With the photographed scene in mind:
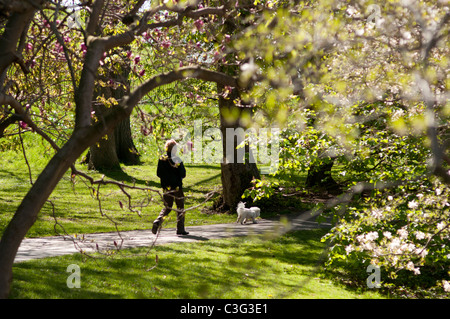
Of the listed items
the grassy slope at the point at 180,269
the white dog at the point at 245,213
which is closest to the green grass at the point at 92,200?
the grassy slope at the point at 180,269

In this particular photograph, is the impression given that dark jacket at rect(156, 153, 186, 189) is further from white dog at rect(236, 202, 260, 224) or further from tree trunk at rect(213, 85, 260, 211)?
tree trunk at rect(213, 85, 260, 211)

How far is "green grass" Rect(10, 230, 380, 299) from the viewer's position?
7.96m

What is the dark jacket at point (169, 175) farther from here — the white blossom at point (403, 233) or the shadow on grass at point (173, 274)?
the white blossom at point (403, 233)

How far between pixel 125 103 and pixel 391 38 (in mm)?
3114

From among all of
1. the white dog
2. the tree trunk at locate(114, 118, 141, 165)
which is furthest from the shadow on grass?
the tree trunk at locate(114, 118, 141, 165)

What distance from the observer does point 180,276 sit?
30.9 ft

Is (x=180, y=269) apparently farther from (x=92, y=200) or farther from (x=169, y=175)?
(x=92, y=200)

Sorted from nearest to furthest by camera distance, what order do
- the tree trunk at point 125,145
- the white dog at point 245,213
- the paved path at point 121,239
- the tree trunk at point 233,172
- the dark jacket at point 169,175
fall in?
the paved path at point 121,239, the dark jacket at point 169,175, the white dog at point 245,213, the tree trunk at point 233,172, the tree trunk at point 125,145

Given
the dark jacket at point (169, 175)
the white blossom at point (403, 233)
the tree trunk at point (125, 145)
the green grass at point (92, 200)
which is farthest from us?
the tree trunk at point (125, 145)

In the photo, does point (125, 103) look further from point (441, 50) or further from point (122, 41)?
point (441, 50)

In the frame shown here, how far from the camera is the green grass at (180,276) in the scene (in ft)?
26.1

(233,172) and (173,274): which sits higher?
(233,172)

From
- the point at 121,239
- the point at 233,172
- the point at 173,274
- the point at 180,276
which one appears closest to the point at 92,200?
the point at 233,172
